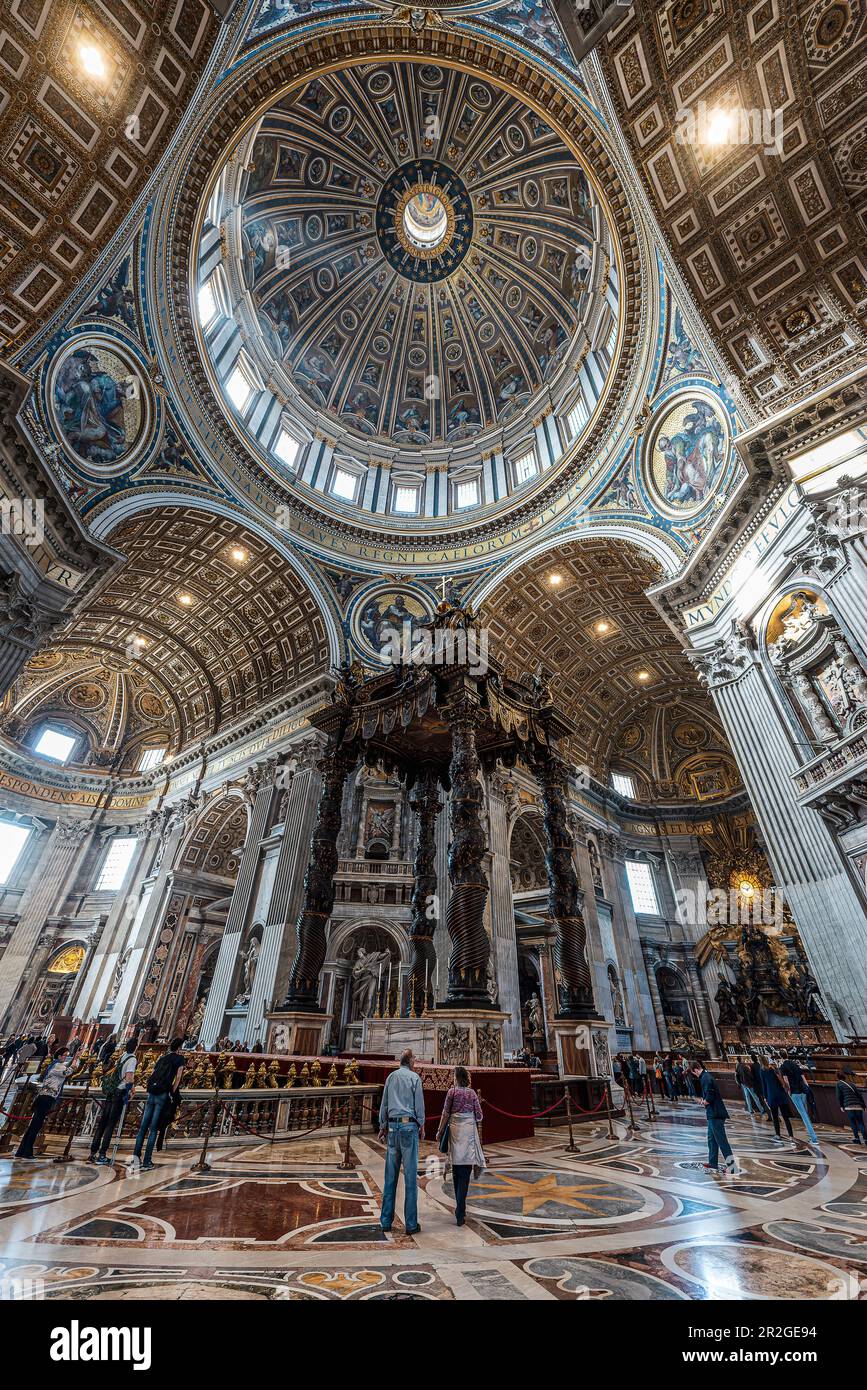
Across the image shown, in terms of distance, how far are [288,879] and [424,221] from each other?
25.3 metres

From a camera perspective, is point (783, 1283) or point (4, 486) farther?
point (4, 486)

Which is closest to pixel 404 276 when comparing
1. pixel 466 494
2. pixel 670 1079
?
pixel 466 494

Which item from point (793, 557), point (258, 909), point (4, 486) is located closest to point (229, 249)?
point (4, 486)

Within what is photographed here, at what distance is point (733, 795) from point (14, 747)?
30.6 metres

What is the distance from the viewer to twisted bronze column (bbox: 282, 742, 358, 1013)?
9.98m

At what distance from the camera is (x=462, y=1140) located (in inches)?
149

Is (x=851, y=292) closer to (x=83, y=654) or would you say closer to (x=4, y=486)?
(x=4, y=486)

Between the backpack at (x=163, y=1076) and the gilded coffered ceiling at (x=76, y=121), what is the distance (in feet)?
44.8

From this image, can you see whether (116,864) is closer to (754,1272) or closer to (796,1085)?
(796,1085)

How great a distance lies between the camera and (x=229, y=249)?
1828cm

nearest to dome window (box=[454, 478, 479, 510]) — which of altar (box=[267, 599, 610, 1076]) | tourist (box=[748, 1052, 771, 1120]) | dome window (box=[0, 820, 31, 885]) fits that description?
altar (box=[267, 599, 610, 1076])

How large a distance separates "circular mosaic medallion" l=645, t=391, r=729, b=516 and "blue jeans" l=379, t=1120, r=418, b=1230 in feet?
49.2

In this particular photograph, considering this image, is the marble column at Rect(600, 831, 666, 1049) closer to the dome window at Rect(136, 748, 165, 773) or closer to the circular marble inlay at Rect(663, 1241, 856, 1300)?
the dome window at Rect(136, 748, 165, 773)

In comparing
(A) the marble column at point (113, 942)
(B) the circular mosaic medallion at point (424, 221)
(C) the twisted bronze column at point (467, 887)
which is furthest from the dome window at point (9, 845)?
(B) the circular mosaic medallion at point (424, 221)
